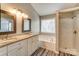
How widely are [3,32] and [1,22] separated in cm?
19

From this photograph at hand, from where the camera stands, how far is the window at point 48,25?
1789 mm

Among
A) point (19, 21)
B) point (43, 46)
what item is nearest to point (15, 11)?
point (19, 21)

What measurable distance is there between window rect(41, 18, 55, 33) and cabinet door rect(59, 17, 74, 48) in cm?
30

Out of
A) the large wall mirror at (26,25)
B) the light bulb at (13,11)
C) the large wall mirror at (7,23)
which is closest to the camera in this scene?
the large wall mirror at (7,23)

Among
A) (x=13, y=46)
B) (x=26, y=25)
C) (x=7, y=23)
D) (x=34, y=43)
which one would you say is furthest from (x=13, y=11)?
(x=34, y=43)

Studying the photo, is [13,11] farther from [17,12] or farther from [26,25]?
[26,25]

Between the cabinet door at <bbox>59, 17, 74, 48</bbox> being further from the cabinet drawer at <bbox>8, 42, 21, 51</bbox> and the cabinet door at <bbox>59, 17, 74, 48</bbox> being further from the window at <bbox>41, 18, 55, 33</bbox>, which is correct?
the cabinet drawer at <bbox>8, 42, 21, 51</bbox>

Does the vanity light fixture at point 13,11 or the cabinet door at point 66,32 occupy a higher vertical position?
the vanity light fixture at point 13,11

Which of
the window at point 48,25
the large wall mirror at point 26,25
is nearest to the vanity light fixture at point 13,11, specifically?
the large wall mirror at point 26,25

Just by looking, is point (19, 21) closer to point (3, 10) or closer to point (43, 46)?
point (3, 10)

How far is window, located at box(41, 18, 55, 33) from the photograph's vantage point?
5.87 feet

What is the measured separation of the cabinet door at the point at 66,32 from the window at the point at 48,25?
30cm

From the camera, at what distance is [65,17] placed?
79.3 inches

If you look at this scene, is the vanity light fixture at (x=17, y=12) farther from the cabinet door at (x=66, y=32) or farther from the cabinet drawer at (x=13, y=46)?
the cabinet door at (x=66, y=32)
